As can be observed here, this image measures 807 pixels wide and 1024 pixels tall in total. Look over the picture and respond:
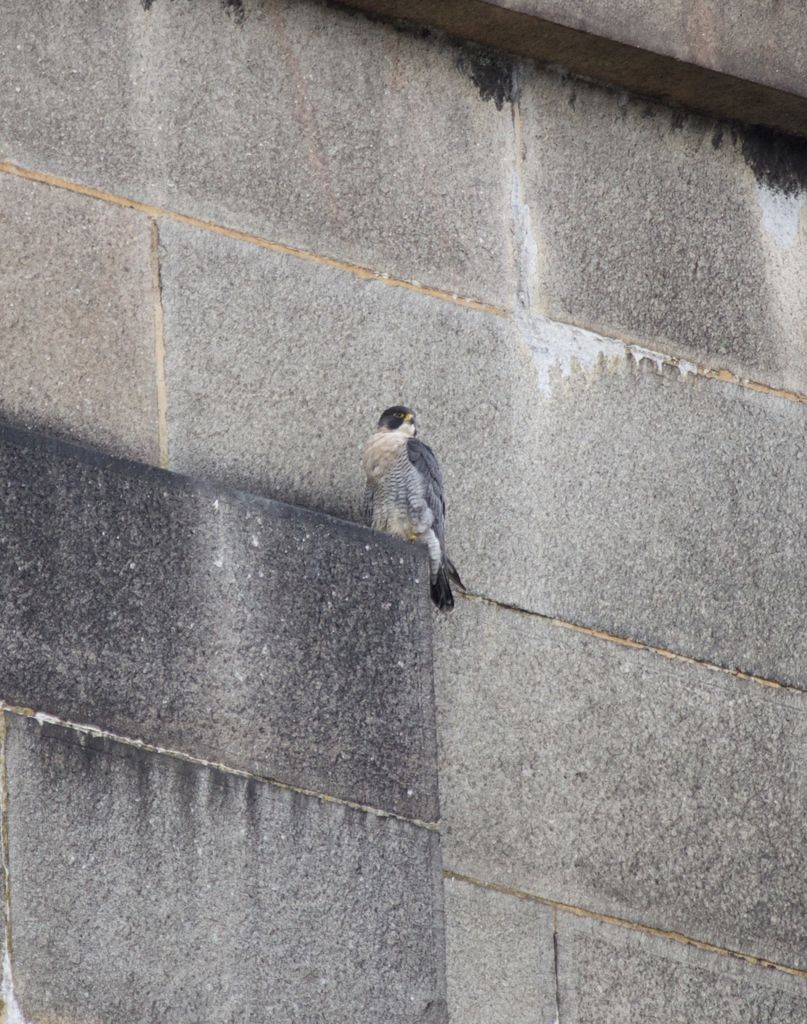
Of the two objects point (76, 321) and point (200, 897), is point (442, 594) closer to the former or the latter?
point (76, 321)

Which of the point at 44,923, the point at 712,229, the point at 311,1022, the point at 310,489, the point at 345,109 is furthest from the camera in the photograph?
the point at 712,229

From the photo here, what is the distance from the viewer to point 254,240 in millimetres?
6184

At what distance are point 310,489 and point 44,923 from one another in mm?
1747

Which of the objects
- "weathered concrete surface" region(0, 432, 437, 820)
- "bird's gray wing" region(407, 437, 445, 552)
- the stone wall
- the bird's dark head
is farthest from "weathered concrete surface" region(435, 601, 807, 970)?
"weathered concrete surface" region(0, 432, 437, 820)

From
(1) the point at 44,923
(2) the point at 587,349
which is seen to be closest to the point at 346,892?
(1) the point at 44,923

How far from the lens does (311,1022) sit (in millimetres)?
4941

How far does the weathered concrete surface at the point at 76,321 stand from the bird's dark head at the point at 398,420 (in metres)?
0.69

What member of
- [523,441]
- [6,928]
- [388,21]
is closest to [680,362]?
[523,441]

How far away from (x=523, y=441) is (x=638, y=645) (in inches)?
25.9

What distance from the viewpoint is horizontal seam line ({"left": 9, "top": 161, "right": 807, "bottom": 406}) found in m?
5.90

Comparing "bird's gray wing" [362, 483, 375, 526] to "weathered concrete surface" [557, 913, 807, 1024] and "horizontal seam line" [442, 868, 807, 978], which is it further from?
"weathered concrete surface" [557, 913, 807, 1024]

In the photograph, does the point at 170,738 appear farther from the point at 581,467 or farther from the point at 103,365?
the point at 581,467

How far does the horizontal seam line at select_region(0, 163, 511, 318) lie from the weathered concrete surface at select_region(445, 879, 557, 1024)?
1670 millimetres

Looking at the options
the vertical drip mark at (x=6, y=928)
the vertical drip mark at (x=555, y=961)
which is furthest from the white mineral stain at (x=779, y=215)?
the vertical drip mark at (x=6, y=928)
